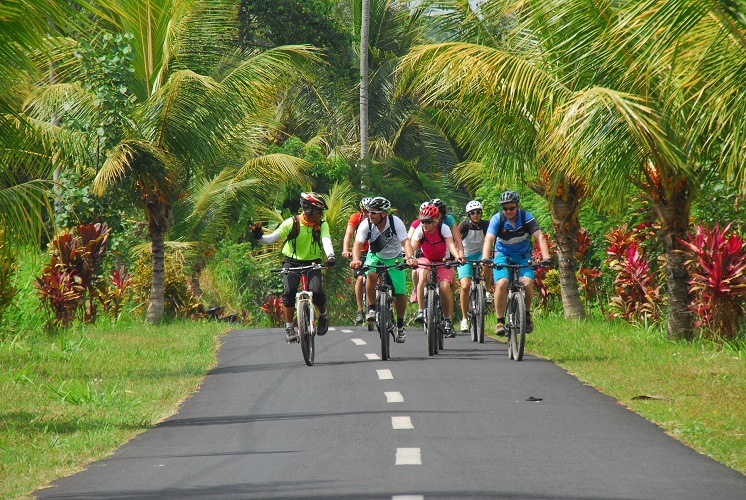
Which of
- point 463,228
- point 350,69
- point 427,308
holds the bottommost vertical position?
point 427,308

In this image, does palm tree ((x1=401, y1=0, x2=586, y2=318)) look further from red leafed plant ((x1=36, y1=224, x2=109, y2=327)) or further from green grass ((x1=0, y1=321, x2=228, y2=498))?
red leafed plant ((x1=36, y1=224, x2=109, y2=327))

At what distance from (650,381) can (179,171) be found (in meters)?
12.1

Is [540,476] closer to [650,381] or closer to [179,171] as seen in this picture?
[650,381]

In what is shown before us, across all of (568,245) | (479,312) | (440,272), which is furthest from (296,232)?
(568,245)

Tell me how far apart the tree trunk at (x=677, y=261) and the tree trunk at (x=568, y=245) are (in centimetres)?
410

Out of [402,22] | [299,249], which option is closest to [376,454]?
[299,249]

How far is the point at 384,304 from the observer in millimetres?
13727

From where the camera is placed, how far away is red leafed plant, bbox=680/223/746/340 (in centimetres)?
1491

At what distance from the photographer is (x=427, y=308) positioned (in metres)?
14.3

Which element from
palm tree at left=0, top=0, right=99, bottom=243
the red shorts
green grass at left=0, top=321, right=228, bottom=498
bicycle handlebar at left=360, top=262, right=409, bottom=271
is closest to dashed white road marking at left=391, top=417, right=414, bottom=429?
green grass at left=0, top=321, right=228, bottom=498

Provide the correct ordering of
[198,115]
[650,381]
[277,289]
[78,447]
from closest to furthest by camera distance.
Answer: [78,447] → [650,381] → [198,115] → [277,289]

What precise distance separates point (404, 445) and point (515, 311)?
536cm

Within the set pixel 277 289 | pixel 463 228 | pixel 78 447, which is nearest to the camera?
pixel 78 447

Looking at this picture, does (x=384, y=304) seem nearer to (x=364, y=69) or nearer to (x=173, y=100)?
(x=173, y=100)
